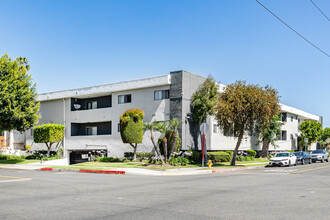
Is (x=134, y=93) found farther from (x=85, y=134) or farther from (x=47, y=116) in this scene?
(x=47, y=116)

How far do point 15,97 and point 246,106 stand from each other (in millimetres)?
20110

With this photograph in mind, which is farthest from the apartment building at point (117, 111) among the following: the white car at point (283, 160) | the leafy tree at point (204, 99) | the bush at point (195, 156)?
the white car at point (283, 160)

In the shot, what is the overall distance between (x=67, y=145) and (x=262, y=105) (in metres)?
24.0

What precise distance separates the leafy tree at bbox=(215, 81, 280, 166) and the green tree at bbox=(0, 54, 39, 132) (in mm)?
17086

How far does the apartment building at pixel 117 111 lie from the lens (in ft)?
105

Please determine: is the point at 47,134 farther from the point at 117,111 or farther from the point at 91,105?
the point at 117,111

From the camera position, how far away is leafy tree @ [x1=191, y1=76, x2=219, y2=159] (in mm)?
31250

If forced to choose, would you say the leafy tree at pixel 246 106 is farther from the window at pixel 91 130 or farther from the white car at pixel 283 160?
the window at pixel 91 130

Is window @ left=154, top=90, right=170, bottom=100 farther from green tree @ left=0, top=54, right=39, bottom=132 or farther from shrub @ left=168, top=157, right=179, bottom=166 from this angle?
green tree @ left=0, top=54, right=39, bottom=132

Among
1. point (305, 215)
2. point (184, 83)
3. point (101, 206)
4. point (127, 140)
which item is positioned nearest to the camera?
point (305, 215)

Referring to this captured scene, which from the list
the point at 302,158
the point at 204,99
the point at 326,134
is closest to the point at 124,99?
the point at 204,99

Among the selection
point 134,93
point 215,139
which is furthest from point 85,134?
point 215,139

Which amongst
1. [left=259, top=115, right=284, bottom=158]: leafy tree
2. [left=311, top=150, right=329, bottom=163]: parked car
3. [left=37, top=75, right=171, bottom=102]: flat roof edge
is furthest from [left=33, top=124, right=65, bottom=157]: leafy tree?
[left=311, top=150, right=329, bottom=163]: parked car

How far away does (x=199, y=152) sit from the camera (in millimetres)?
30594
